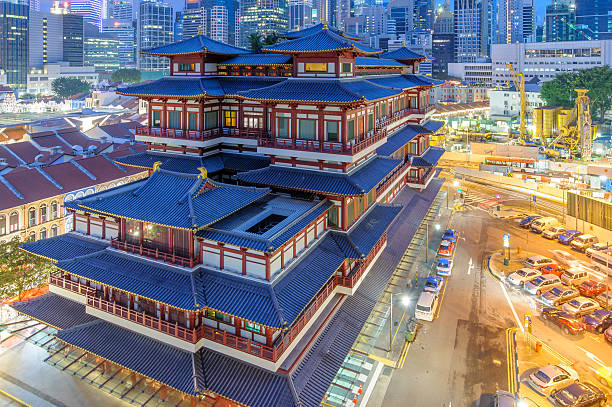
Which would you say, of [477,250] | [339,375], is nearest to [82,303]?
[339,375]

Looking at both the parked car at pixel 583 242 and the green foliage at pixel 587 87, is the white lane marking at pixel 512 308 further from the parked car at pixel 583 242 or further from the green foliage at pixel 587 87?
the green foliage at pixel 587 87

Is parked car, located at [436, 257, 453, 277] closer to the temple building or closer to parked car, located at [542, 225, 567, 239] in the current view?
the temple building

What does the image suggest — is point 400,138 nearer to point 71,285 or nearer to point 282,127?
point 282,127

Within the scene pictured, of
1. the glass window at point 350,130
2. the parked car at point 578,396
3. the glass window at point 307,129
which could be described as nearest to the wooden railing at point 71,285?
the glass window at point 307,129

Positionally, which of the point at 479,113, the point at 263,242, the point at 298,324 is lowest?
the point at 298,324

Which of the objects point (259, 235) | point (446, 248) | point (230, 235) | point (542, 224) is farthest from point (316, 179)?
point (542, 224)

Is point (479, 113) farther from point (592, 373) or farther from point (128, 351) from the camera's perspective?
point (128, 351)

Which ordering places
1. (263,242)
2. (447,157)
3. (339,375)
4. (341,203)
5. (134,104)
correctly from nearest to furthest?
(263,242) < (339,375) < (341,203) < (447,157) < (134,104)
